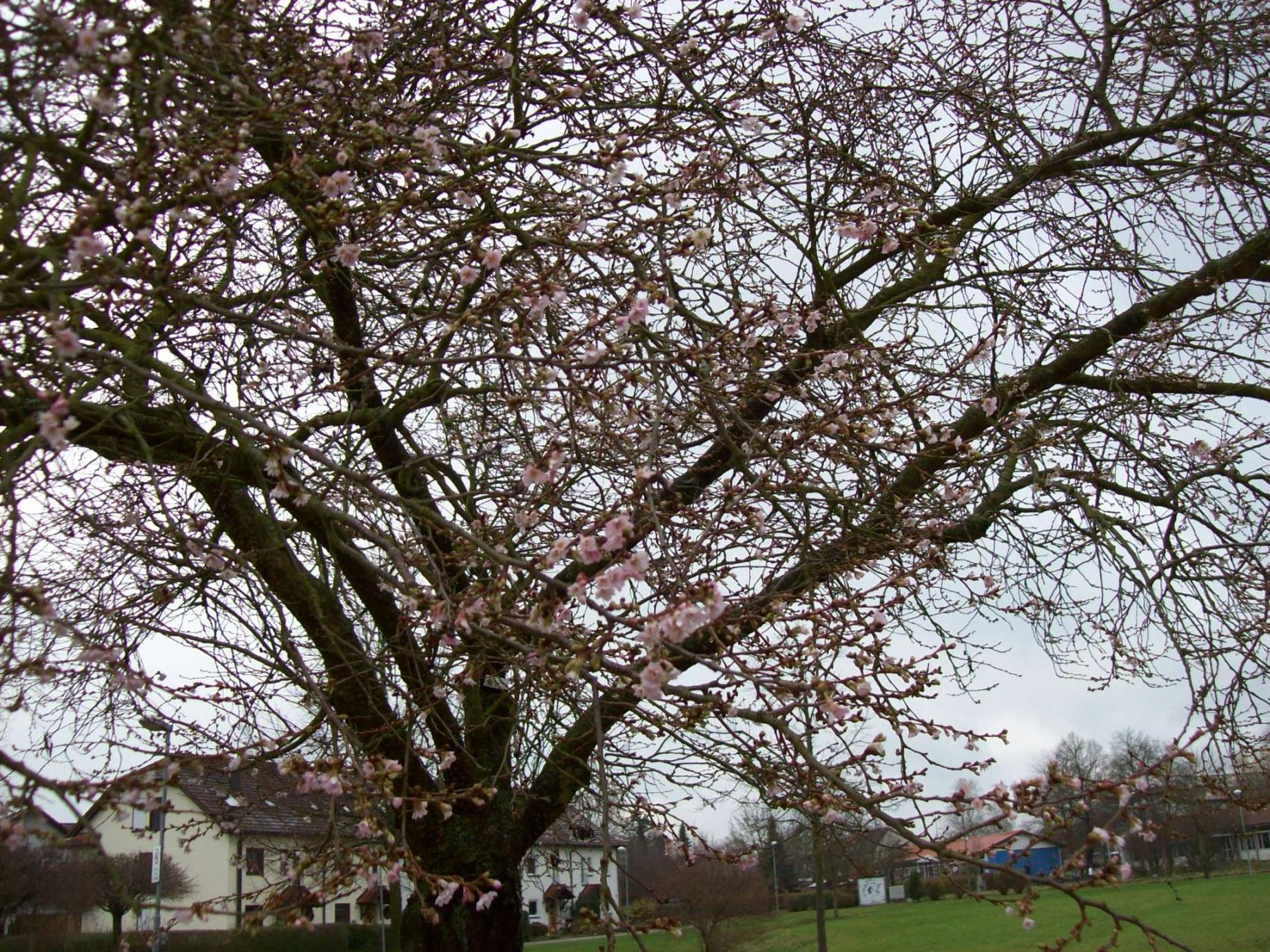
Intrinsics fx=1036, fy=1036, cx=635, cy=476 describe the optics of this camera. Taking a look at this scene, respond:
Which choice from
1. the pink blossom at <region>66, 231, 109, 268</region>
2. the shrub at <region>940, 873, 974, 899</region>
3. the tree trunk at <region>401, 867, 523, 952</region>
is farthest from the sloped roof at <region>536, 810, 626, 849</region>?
the pink blossom at <region>66, 231, 109, 268</region>

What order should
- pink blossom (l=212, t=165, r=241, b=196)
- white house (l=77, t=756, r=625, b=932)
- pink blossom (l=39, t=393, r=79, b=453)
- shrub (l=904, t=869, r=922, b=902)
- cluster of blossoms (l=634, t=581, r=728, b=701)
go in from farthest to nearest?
1. shrub (l=904, t=869, r=922, b=902)
2. pink blossom (l=212, t=165, r=241, b=196)
3. white house (l=77, t=756, r=625, b=932)
4. pink blossom (l=39, t=393, r=79, b=453)
5. cluster of blossoms (l=634, t=581, r=728, b=701)

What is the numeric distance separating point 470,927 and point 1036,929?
18949 millimetres

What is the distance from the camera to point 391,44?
13.8 feet

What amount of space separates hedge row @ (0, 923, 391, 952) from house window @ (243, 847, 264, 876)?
7.41 metres

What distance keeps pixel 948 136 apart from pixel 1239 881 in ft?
117

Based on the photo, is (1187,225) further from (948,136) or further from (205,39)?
(205,39)

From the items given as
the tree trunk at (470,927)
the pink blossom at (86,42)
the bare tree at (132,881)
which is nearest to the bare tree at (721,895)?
the tree trunk at (470,927)

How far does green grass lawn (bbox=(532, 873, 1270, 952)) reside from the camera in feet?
59.7

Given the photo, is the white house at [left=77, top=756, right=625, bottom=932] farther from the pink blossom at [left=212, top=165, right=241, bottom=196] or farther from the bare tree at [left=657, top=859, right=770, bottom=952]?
the bare tree at [left=657, top=859, right=770, bottom=952]

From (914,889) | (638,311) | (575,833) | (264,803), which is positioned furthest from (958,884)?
(914,889)

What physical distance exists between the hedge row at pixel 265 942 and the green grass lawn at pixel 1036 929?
19.0 ft

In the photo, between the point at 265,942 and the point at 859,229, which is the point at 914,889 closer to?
the point at 265,942

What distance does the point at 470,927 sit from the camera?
5.32 metres

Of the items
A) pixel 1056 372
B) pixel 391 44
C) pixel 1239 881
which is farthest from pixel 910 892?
pixel 391 44
